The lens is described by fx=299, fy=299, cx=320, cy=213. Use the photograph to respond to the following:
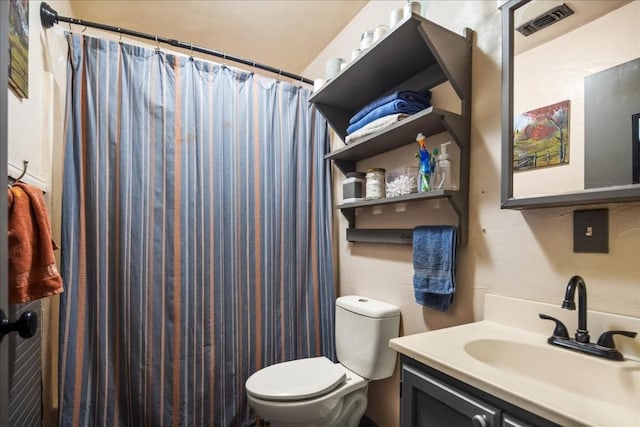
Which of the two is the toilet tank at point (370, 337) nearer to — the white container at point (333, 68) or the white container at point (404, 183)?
the white container at point (404, 183)

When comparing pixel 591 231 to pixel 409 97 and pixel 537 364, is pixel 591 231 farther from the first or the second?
pixel 409 97

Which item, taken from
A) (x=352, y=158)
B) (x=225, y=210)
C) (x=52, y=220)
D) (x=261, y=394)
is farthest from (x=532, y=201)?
(x=52, y=220)

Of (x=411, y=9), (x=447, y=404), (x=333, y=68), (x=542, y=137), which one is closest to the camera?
(x=447, y=404)

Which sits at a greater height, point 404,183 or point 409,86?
point 409,86

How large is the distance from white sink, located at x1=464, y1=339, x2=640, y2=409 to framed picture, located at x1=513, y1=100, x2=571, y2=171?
56 centimetres

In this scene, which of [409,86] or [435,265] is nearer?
[435,265]

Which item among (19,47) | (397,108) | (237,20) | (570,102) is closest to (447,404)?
(570,102)

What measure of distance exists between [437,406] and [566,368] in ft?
1.19

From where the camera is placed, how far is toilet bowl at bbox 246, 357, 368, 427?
1285mm

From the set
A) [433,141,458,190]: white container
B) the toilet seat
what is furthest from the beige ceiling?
the toilet seat

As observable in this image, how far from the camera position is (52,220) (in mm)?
1414

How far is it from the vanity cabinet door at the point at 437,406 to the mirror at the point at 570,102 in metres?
0.60

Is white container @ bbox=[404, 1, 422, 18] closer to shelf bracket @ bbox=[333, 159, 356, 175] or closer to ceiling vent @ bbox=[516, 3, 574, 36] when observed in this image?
ceiling vent @ bbox=[516, 3, 574, 36]

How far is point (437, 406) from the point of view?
2.61ft
